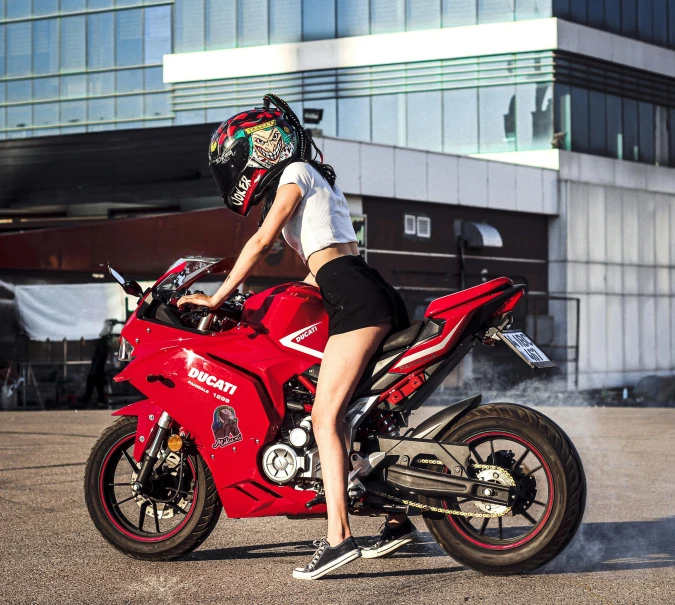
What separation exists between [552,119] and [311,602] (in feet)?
111

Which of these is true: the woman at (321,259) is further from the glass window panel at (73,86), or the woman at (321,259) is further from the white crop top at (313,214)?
the glass window panel at (73,86)

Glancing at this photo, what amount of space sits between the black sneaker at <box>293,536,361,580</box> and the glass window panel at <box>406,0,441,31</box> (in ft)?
118

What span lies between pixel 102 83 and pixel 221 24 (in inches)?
392

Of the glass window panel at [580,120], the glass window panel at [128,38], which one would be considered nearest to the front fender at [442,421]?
the glass window panel at [580,120]

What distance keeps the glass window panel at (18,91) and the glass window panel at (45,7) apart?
9.98 feet

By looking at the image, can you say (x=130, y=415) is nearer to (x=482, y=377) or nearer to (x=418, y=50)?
(x=482, y=377)

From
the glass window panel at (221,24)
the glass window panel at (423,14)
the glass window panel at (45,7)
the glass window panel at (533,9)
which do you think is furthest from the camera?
the glass window panel at (45,7)

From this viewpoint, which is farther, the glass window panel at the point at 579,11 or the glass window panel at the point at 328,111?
the glass window panel at the point at 328,111

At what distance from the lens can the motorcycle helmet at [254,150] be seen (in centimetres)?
554

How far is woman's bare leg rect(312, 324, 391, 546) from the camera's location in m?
5.24

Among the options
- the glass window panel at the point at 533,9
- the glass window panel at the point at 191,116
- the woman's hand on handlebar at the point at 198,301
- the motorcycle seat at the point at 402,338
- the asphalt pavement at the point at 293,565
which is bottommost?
the asphalt pavement at the point at 293,565

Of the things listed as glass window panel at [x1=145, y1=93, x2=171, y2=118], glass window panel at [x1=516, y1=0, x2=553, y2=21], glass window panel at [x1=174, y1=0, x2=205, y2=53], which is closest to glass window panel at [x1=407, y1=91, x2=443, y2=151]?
glass window panel at [x1=516, y1=0, x2=553, y2=21]

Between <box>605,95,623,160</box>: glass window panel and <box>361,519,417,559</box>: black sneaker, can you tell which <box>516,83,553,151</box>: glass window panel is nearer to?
<box>605,95,623,160</box>: glass window panel

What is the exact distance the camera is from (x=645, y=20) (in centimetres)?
4097
